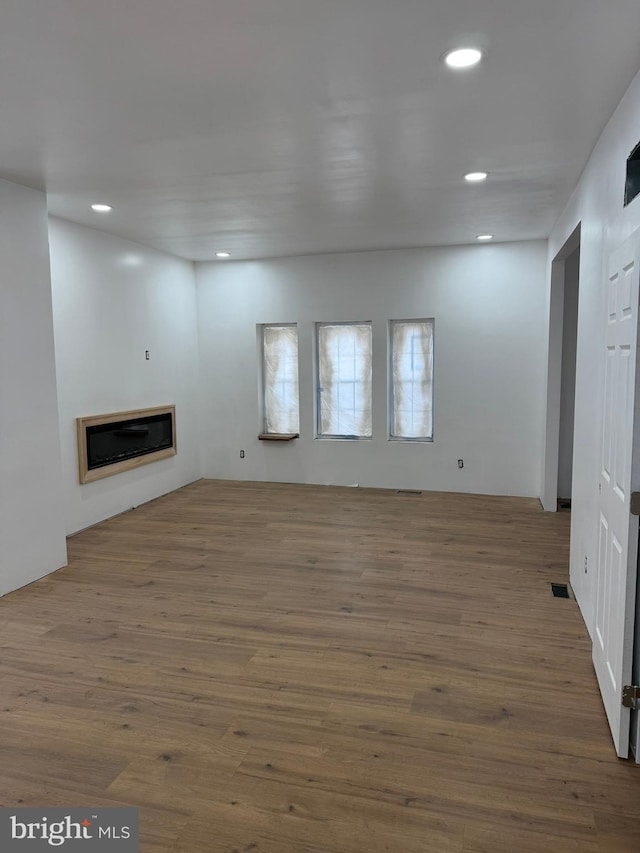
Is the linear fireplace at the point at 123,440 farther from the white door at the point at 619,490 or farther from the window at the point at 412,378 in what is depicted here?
the white door at the point at 619,490

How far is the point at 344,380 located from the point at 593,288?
3938 millimetres

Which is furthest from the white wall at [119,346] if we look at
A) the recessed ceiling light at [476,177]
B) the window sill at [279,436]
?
the recessed ceiling light at [476,177]

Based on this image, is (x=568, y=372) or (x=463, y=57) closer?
(x=463, y=57)

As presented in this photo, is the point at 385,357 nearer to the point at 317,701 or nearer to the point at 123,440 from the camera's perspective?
the point at 123,440

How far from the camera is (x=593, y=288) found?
3.26 metres

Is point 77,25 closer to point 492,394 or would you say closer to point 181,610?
point 181,610

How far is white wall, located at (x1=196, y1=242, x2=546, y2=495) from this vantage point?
627 cm

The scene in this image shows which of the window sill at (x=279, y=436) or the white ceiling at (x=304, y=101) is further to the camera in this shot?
the window sill at (x=279, y=436)

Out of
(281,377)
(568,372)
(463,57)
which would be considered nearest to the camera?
(463,57)

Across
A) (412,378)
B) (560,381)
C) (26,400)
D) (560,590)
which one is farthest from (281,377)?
(560,590)

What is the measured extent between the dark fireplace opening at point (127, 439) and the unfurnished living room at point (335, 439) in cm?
4

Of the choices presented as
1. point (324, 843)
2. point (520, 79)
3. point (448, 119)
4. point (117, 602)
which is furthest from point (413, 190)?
point (324, 843)

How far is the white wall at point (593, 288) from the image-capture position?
2.53m

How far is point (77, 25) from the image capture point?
2.03 m
